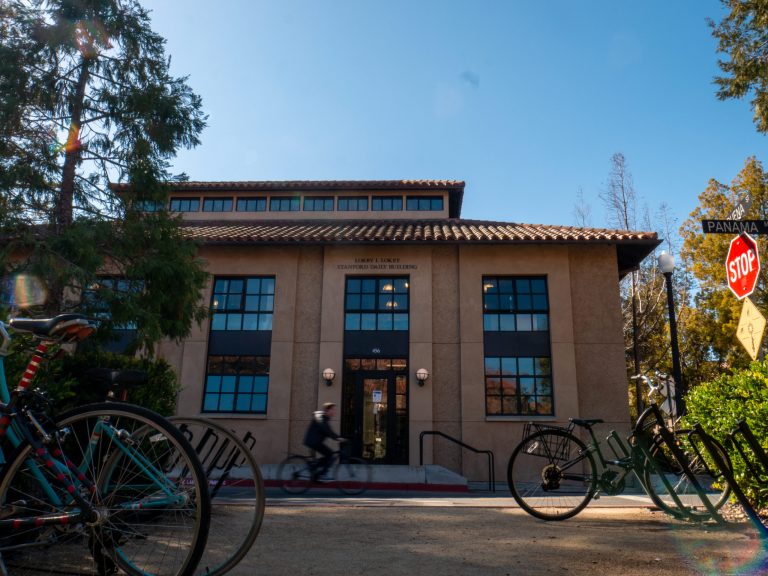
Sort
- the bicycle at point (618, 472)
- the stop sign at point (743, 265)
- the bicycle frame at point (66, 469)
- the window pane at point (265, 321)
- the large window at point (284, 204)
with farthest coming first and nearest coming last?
the large window at point (284, 204), the window pane at point (265, 321), the stop sign at point (743, 265), the bicycle at point (618, 472), the bicycle frame at point (66, 469)

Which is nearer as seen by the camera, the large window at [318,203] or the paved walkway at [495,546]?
the paved walkway at [495,546]

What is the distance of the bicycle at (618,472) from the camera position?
15.6 feet

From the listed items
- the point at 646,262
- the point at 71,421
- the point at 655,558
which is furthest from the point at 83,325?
the point at 646,262

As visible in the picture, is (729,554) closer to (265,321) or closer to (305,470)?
(305,470)

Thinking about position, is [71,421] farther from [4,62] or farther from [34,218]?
[4,62]

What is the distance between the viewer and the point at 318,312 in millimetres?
16578

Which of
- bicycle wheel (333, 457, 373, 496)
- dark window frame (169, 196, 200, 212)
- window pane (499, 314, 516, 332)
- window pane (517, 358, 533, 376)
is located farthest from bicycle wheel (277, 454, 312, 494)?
dark window frame (169, 196, 200, 212)

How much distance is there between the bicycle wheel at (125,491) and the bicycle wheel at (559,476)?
3428 mm

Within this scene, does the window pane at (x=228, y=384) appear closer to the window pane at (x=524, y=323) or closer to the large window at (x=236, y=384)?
the large window at (x=236, y=384)

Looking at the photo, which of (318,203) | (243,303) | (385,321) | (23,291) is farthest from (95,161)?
(318,203)

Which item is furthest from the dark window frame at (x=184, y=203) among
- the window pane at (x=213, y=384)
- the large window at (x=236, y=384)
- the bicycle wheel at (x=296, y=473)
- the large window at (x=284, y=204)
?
the bicycle wheel at (x=296, y=473)

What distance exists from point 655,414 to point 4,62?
12.8 m

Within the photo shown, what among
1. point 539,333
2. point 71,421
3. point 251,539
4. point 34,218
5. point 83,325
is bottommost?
point 251,539

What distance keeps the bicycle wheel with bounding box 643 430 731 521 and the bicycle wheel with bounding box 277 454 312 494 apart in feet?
20.5
